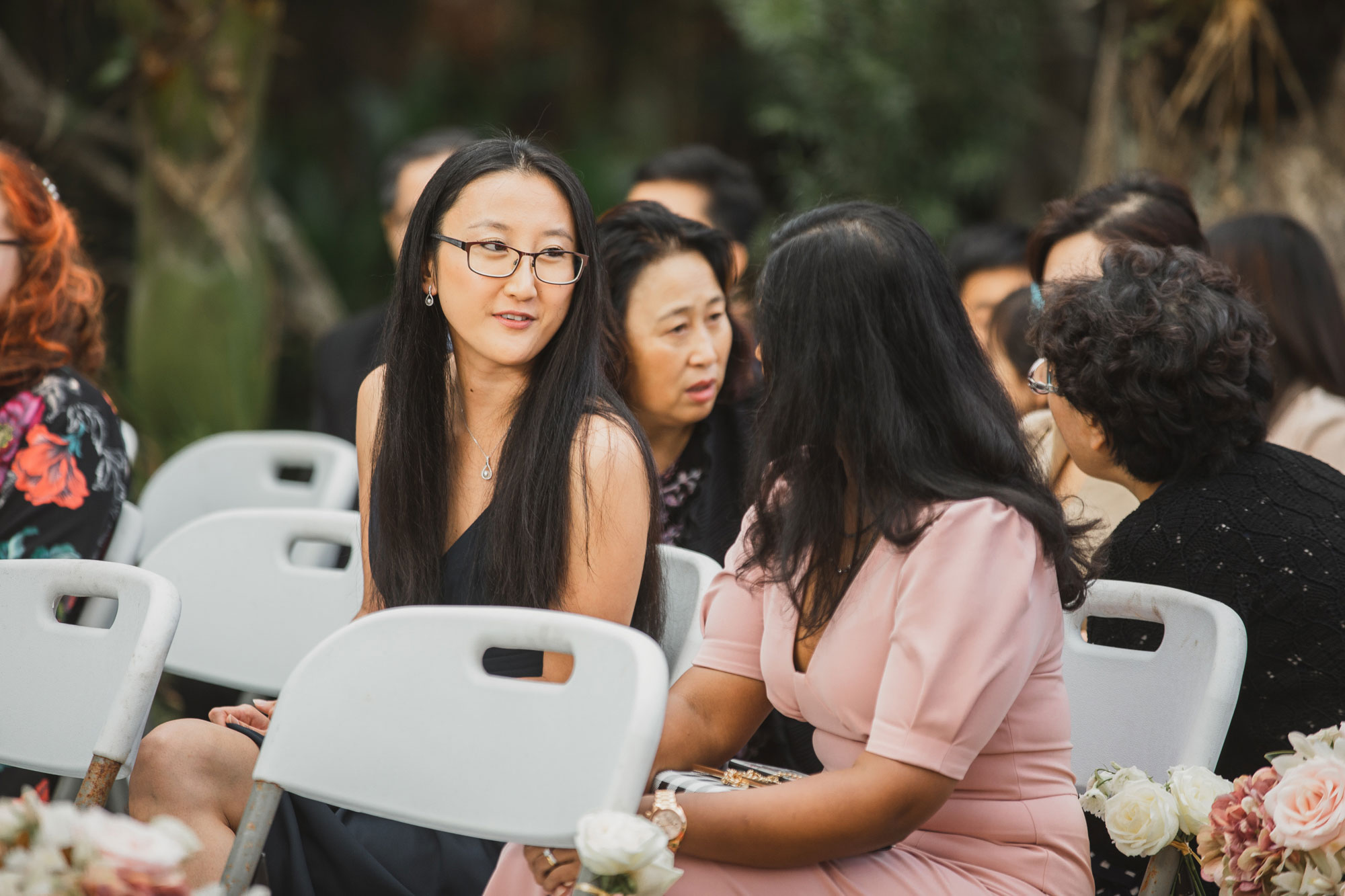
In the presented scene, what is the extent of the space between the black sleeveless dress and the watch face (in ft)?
1.58

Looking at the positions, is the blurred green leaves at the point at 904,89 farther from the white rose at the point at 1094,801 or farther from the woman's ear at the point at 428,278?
the white rose at the point at 1094,801

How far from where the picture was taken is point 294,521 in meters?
2.23

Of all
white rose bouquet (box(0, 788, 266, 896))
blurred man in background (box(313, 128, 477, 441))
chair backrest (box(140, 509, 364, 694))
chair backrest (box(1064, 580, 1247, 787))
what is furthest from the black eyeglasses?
blurred man in background (box(313, 128, 477, 441))

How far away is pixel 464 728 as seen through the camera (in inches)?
53.4

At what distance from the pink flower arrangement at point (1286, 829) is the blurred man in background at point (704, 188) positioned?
8.59 ft

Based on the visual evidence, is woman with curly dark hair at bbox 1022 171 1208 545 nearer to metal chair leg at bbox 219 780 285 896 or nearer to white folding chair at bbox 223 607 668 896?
white folding chair at bbox 223 607 668 896

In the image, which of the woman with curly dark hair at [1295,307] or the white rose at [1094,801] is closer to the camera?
the white rose at [1094,801]

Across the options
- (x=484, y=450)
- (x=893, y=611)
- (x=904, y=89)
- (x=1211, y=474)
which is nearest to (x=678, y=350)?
(x=484, y=450)

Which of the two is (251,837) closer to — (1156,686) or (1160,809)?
(1160,809)

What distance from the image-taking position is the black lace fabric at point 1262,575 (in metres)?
1.79

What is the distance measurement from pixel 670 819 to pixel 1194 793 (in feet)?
2.19

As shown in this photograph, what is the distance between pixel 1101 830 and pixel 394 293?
1372 millimetres

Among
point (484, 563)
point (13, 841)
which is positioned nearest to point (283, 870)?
point (484, 563)

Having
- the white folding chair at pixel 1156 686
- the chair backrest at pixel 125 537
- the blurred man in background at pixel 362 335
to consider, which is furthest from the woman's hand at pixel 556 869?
the blurred man in background at pixel 362 335
